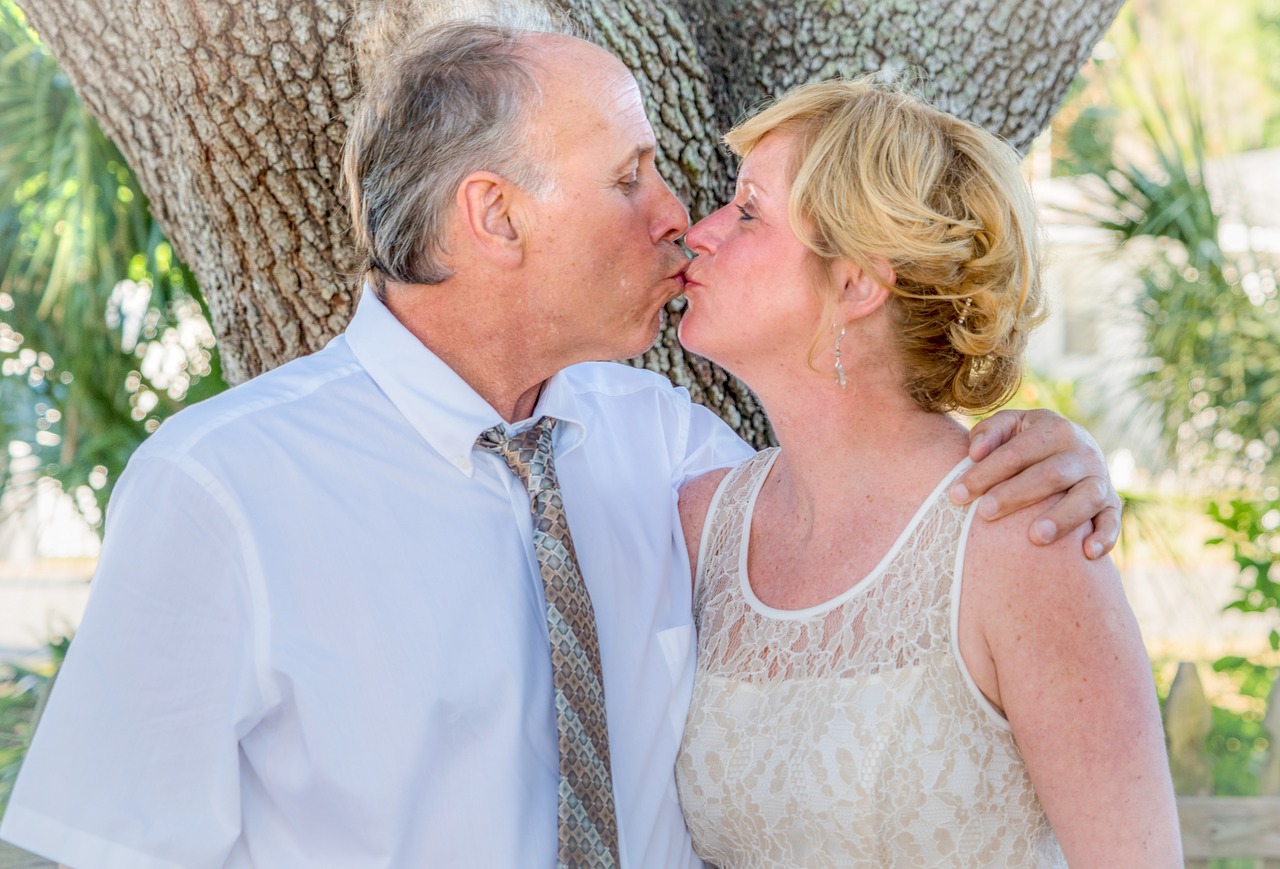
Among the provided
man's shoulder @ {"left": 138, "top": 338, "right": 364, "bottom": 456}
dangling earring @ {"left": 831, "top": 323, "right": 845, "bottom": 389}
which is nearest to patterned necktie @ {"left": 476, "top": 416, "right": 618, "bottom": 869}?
man's shoulder @ {"left": 138, "top": 338, "right": 364, "bottom": 456}

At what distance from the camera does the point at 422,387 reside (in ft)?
5.97

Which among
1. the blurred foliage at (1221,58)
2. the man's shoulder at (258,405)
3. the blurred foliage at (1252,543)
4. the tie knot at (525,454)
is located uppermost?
the man's shoulder at (258,405)

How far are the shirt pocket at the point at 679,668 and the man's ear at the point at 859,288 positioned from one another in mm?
583

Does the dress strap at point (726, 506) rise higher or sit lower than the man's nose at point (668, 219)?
lower

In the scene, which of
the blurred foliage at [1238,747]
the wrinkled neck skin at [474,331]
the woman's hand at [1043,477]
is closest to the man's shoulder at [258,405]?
the wrinkled neck skin at [474,331]

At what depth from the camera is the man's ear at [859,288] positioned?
191 cm

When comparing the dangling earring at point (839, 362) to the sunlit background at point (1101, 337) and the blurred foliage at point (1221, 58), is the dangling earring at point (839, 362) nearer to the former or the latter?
the sunlit background at point (1101, 337)

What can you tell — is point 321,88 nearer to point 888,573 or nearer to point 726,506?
point 726,506

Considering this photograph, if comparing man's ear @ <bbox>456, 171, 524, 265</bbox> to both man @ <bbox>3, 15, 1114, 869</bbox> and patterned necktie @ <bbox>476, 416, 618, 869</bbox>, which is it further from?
patterned necktie @ <bbox>476, 416, 618, 869</bbox>

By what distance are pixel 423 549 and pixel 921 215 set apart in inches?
35.1

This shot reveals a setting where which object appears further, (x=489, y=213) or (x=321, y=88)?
(x=321, y=88)

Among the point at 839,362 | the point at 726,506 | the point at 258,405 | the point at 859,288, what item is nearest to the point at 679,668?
the point at 726,506

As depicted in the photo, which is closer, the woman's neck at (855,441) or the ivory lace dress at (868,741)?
the ivory lace dress at (868,741)

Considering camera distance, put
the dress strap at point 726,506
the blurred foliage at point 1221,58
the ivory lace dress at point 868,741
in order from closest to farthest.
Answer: the ivory lace dress at point 868,741
the dress strap at point 726,506
the blurred foliage at point 1221,58
